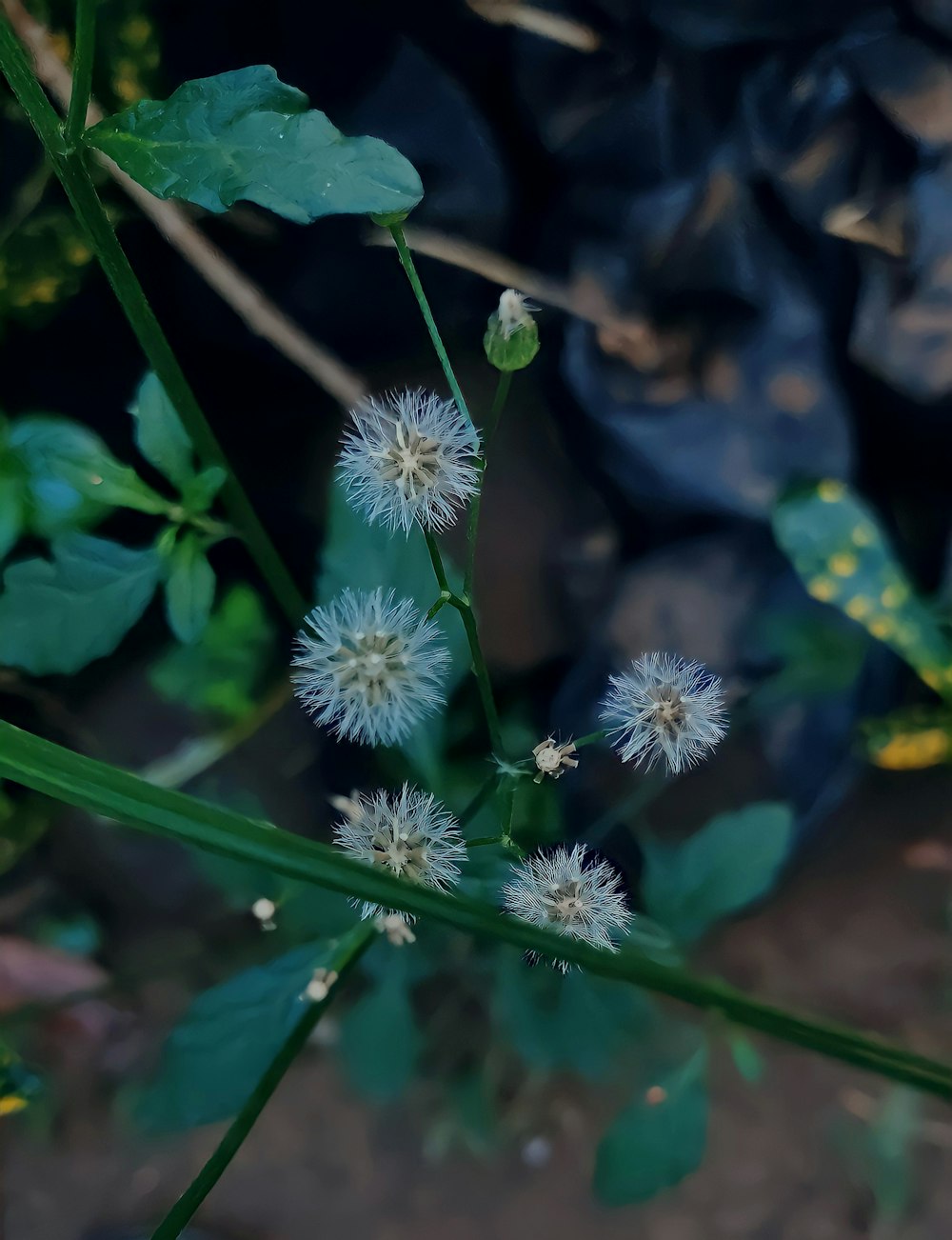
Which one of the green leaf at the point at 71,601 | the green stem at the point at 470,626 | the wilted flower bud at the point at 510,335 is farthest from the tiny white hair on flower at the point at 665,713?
the green leaf at the point at 71,601

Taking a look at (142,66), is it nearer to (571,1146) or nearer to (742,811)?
(742,811)

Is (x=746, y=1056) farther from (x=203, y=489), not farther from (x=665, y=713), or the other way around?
(x=203, y=489)

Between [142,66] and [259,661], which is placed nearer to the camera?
[142,66]

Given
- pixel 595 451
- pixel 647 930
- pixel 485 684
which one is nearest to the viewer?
pixel 485 684

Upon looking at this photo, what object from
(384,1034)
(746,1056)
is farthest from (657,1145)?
(384,1034)

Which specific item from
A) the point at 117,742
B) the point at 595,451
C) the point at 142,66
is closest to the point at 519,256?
the point at 595,451

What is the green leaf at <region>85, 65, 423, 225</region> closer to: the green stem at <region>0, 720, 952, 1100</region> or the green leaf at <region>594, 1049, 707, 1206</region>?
the green stem at <region>0, 720, 952, 1100</region>

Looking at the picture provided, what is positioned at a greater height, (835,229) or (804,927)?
(835,229)
